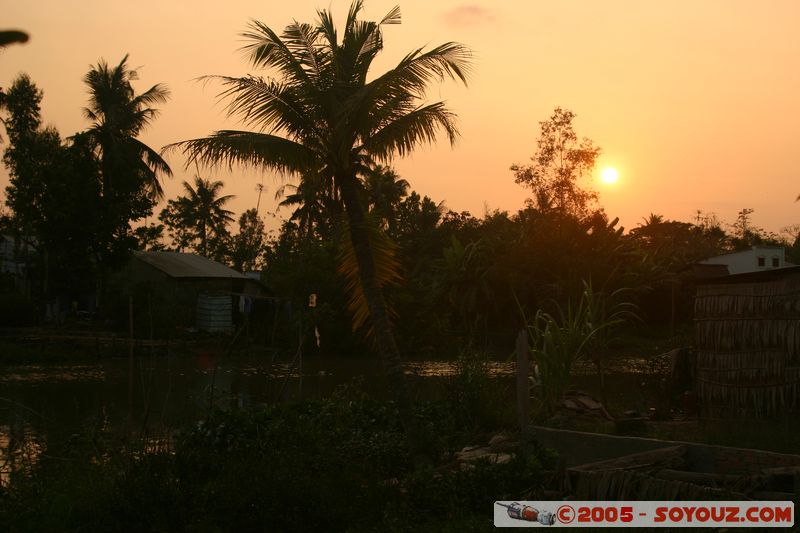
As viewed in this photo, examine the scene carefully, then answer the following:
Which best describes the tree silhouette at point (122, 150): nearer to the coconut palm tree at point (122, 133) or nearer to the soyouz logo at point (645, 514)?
the coconut palm tree at point (122, 133)

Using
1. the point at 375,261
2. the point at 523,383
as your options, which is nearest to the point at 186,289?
the point at 375,261

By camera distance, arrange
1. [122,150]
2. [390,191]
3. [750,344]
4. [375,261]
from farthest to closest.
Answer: [390,191]
[122,150]
[750,344]
[375,261]

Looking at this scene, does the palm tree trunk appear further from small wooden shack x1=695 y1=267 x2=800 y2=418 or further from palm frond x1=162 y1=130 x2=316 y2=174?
small wooden shack x1=695 y1=267 x2=800 y2=418

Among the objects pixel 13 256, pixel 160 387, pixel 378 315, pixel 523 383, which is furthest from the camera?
pixel 13 256

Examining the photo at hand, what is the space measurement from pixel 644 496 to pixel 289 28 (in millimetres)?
6962

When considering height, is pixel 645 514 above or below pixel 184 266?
below

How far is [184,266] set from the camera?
3916 cm

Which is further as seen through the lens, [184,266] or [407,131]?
[184,266]

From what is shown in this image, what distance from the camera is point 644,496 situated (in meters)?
6.38

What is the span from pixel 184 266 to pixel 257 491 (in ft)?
112

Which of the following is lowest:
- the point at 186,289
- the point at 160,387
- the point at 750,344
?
the point at 160,387

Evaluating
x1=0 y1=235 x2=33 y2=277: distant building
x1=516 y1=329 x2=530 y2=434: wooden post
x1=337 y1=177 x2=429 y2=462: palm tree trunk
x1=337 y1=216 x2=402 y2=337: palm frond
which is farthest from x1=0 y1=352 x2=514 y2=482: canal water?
x1=0 y1=235 x2=33 y2=277: distant building

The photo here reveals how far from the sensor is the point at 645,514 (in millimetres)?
6141

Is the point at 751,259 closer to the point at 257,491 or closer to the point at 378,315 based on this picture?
the point at 378,315
